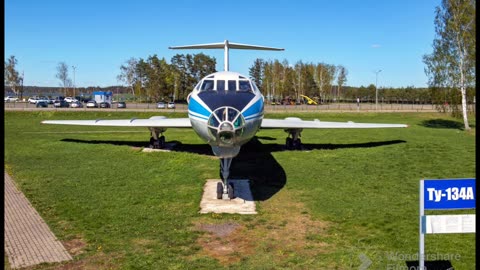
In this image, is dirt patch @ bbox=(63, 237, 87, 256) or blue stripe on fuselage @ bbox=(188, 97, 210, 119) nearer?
dirt patch @ bbox=(63, 237, 87, 256)

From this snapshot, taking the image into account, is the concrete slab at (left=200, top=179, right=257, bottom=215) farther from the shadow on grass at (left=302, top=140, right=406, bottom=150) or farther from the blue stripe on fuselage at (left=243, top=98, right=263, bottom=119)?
the shadow on grass at (left=302, top=140, right=406, bottom=150)

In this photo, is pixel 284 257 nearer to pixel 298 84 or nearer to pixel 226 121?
pixel 226 121

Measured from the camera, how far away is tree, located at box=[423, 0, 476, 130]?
112ft

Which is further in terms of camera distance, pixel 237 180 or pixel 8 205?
pixel 237 180

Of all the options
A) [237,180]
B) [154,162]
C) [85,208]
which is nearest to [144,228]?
[85,208]

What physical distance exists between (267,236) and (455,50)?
107ft

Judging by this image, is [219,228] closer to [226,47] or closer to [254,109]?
[254,109]

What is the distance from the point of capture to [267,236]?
9.39 meters

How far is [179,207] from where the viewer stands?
11.8m

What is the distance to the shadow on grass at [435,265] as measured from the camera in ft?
24.8

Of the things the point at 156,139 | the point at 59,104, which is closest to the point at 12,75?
the point at 59,104

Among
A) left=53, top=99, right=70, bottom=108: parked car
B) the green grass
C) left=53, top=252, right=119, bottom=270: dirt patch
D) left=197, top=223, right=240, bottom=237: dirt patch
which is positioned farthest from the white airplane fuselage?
left=53, top=99, right=70, bottom=108: parked car

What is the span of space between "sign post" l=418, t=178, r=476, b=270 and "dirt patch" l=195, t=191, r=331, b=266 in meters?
2.60

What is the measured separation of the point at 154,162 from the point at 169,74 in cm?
7553
